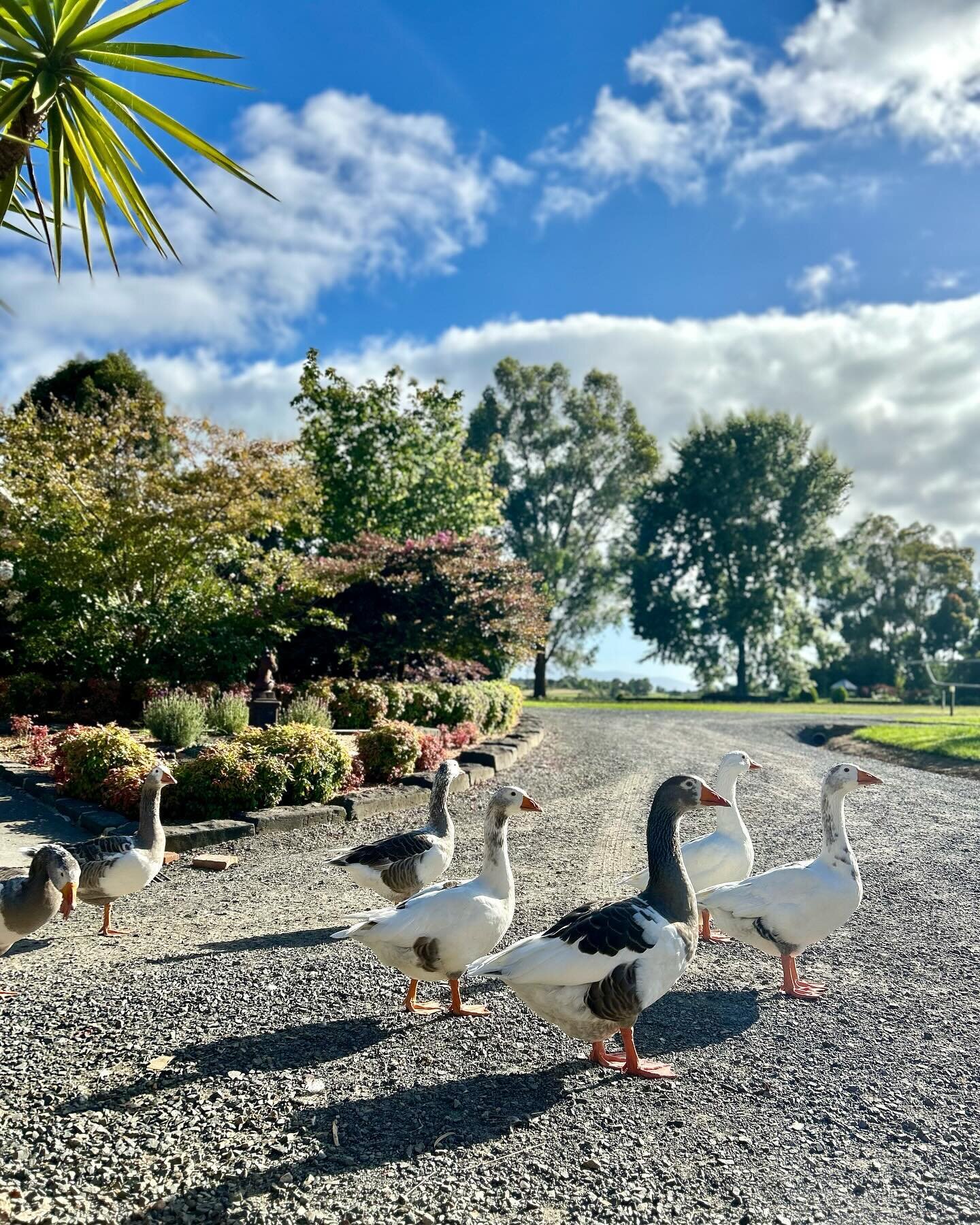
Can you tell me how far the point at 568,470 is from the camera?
3991cm

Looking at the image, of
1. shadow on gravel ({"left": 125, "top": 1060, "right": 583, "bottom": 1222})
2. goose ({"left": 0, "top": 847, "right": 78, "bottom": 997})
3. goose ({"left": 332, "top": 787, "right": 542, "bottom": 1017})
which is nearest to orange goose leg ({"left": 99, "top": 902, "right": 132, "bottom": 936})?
goose ({"left": 0, "top": 847, "right": 78, "bottom": 997})

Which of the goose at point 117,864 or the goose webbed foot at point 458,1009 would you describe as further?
the goose at point 117,864

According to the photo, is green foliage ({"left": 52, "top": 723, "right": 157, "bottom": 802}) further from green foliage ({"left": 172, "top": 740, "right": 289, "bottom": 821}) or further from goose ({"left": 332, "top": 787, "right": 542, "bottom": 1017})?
goose ({"left": 332, "top": 787, "right": 542, "bottom": 1017})

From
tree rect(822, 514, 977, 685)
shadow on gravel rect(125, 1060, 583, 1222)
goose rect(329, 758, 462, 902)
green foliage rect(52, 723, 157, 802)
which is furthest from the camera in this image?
tree rect(822, 514, 977, 685)

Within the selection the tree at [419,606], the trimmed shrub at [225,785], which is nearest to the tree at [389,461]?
the tree at [419,606]

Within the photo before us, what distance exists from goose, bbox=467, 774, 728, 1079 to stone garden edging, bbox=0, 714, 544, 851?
221 centimetres

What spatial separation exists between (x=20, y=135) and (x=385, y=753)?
7050 mm

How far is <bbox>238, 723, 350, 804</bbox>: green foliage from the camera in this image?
349 inches

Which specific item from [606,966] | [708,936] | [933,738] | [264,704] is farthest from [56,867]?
[933,738]

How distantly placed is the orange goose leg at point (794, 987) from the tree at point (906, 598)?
4724 cm

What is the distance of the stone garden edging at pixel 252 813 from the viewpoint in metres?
7.68

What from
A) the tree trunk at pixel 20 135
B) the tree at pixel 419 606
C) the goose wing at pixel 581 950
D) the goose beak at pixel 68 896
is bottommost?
the goose beak at pixel 68 896

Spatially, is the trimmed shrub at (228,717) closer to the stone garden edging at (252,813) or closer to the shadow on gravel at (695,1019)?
the stone garden edging at (252,813)

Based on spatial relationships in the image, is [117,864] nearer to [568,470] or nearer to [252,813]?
[252,813]
